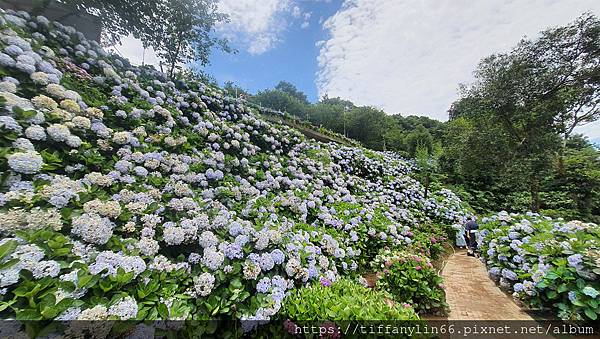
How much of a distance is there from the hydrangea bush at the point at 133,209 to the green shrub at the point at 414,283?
0.52 metres

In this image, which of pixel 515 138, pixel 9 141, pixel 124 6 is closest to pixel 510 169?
pixel 515 138

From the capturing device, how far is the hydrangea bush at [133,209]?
137cm

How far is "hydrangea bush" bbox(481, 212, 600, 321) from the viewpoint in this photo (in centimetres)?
230

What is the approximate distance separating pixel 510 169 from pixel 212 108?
1132 cm

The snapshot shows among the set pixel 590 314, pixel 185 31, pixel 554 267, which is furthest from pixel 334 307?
pixel 185 31

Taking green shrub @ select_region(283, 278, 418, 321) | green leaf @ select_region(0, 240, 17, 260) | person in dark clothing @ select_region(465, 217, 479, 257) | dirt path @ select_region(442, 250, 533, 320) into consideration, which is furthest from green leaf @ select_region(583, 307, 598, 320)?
green leaf @ select_region(0, 240, 17, 260)

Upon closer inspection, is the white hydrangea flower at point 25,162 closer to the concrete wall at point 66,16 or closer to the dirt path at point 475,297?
the dirt path at point 475,297

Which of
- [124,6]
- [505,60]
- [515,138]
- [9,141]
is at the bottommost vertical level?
[9,141]

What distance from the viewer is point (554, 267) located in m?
2.70

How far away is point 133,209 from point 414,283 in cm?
331

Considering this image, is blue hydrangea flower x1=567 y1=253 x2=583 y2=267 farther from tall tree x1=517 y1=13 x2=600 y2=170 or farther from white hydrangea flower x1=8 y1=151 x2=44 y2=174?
tall tree x1=517 y1=13 x2=600 y2=170

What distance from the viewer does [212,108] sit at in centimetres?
577

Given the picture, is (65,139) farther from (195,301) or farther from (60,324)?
(195,301)

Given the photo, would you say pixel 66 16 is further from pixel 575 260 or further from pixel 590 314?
pixel 590 314
